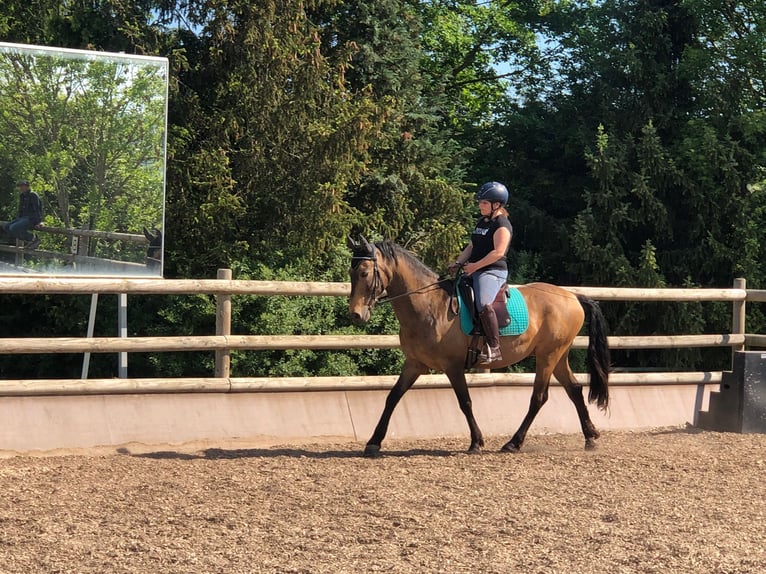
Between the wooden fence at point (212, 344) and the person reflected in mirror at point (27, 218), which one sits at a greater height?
the person reflected in mirror at point (27, 218)

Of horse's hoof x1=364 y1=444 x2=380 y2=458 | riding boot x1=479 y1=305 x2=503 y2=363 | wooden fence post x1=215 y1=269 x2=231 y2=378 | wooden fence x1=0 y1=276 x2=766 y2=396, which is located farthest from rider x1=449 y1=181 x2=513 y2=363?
wooden fence post x1=215 y1=269 x2=231 y2=378

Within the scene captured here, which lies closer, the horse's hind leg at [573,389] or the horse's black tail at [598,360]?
the horse's hind leg at [573,389]

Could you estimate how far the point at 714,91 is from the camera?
20.7 metres

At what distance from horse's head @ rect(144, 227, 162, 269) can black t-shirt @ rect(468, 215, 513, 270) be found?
11.8 ft

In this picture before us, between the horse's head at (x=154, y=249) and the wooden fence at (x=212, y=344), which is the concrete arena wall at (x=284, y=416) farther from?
the horse's head at (x=154, y=249)

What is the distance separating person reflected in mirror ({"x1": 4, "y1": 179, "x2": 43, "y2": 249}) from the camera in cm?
1026

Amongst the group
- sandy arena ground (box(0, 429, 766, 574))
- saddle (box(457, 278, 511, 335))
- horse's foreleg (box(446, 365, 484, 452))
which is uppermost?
saddle (box(457, 278, 511, 335))

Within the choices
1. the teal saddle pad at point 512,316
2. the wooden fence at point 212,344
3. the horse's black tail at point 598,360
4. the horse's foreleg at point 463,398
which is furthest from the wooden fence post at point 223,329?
the horse's black tail at point 598,360

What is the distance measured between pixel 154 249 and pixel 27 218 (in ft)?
4.38

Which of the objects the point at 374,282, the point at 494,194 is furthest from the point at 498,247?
the point at 374,282

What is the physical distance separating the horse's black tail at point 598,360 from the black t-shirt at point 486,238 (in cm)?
145

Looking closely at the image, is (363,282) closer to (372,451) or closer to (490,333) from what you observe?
(490,333)

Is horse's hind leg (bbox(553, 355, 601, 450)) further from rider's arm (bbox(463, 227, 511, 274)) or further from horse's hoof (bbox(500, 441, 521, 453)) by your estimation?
rider's arm (bbox(463, 227, 511, 274))

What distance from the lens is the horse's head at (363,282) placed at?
8484 millimetres
